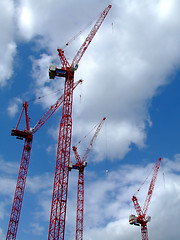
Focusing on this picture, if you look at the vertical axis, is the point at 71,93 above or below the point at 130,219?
above

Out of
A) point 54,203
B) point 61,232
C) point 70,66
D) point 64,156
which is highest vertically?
point 70,66

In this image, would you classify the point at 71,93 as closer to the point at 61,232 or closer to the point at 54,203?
the point at 54,203

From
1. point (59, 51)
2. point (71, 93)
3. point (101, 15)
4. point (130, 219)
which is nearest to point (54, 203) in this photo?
point (71, 93)

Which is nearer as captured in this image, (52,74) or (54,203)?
(54,203)

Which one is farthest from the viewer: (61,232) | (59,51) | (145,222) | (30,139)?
(145,222)

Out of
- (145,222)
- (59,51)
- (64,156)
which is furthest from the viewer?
(145,222)

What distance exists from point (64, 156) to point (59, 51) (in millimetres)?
31712

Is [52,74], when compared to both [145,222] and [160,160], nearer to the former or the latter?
[160,160]

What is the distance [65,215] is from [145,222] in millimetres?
85246

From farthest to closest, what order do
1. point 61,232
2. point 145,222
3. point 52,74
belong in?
point 145,222 < point 52,74 < point 61,232

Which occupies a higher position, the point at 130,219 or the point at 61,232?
the point at 130,219

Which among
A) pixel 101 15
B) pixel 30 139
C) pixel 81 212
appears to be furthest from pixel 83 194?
pixel 101 15

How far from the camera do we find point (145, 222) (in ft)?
440

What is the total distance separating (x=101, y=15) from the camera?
296 feet
